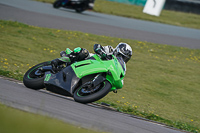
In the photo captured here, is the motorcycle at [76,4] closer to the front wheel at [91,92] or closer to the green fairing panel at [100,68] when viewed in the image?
the green fairing panel at [100,68]

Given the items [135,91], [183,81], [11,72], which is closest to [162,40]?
[183,81]

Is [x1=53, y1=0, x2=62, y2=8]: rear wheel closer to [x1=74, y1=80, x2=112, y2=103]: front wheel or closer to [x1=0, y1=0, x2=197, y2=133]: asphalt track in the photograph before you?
[x1=0, y1=0, x2=197, y2=133]: asphalt track

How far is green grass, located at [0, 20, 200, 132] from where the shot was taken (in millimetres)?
7691

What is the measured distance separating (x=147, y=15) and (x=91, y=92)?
21.0m

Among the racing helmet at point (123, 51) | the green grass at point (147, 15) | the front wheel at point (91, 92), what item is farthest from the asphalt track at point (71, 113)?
the green grass at point (147, 15)

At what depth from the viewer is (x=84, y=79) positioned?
611 cm

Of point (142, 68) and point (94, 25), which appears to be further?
point (94, 25)

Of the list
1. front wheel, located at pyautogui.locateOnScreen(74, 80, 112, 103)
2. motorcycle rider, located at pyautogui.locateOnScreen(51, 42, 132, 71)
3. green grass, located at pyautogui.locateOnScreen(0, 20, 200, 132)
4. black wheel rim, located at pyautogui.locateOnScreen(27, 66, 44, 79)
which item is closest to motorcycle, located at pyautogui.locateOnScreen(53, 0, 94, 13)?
green grass, located at pyautogui.locateOnScreen(0, 20, 200, 132)

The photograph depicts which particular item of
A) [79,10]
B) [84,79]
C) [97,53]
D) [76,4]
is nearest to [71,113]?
[84,79]

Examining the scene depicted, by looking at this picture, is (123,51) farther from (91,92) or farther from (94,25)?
(94,25)

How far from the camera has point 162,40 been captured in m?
17.5

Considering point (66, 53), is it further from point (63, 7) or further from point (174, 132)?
point (63, 7)

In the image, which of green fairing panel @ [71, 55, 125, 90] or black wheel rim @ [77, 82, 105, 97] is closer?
black wheel rim @ [77, 82, 105, 97]

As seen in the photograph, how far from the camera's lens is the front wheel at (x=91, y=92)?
5690mm
